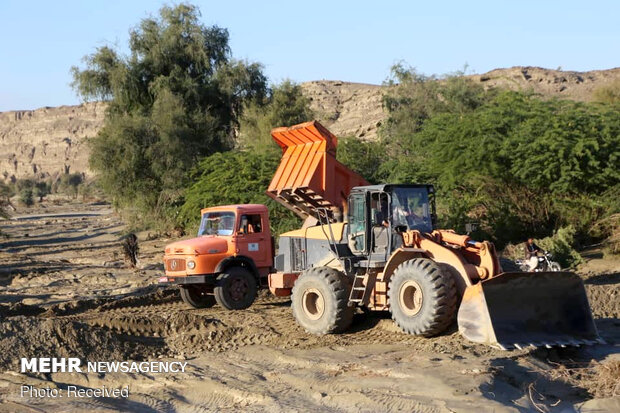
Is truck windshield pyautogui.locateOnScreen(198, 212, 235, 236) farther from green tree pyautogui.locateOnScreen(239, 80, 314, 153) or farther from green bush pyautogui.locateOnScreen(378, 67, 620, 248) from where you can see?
green tree pyautogui.locateOnScreen(239, 80, 314, 153)

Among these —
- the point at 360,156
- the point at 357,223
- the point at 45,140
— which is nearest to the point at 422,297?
the point at 357,223

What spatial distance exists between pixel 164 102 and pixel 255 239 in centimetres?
2261

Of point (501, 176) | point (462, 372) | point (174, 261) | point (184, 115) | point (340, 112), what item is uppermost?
point (340, 112)

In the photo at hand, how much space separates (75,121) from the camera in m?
157

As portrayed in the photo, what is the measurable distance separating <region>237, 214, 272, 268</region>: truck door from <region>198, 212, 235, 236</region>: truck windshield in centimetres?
21

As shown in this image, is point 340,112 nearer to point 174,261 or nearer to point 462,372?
point 174,261

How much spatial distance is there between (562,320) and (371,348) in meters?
2.63

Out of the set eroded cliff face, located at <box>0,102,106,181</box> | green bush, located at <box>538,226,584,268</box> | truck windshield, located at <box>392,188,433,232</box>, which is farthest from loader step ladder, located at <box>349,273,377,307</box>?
eroded cliff face, located at <box>0,102,106,181</box>

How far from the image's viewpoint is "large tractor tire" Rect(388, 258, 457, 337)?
439 inches

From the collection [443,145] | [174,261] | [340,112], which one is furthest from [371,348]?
[340,112]

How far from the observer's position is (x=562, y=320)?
11195 mm

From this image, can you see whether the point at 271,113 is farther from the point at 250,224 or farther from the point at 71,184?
the point at 71,184

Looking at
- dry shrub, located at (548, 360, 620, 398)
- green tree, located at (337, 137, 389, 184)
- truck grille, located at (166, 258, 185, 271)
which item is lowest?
dry shrub, located at (548, 360, 620, 398)

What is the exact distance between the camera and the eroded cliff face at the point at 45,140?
14798 centimetres
